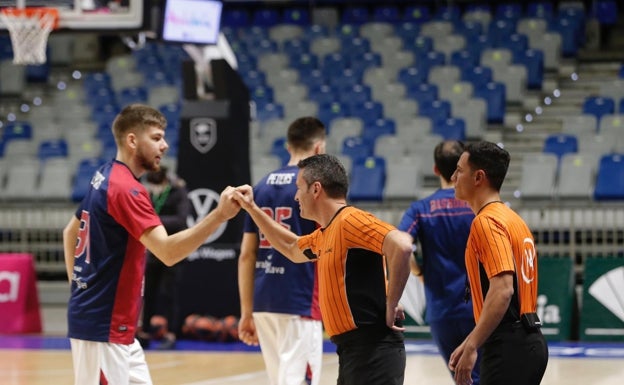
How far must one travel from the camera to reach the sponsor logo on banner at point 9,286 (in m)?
15.5

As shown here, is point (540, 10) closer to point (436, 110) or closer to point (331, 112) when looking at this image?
point (436, 110)

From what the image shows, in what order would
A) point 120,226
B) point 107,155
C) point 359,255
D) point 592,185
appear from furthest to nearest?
1. point 107,155
2. point 592,185
3. point 120,226
4. point 359,255

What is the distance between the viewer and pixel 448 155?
753 cm

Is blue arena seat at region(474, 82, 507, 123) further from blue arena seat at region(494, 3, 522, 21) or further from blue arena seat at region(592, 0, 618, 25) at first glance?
blue arena seat at region(592, 0, 618, 25)

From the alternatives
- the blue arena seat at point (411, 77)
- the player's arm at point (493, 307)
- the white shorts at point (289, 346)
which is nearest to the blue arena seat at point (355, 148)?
the blue arena seat at point (411, 77)

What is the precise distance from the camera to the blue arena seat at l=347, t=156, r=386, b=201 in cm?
1784

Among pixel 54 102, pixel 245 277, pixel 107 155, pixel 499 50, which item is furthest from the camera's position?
pixel 54 102

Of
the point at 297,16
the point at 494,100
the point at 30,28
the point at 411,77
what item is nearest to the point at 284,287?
the point at 30,28

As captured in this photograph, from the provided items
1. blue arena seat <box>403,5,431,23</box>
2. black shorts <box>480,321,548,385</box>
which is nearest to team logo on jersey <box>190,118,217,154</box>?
black shorts <box>480,321,548,385</box>

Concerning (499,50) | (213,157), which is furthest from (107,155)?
(499,50)

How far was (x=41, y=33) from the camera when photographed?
43.9 ft

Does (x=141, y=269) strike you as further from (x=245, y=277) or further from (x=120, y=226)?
(x=245, y=277)

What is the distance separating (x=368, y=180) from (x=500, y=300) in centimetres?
1286

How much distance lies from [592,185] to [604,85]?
430cm
